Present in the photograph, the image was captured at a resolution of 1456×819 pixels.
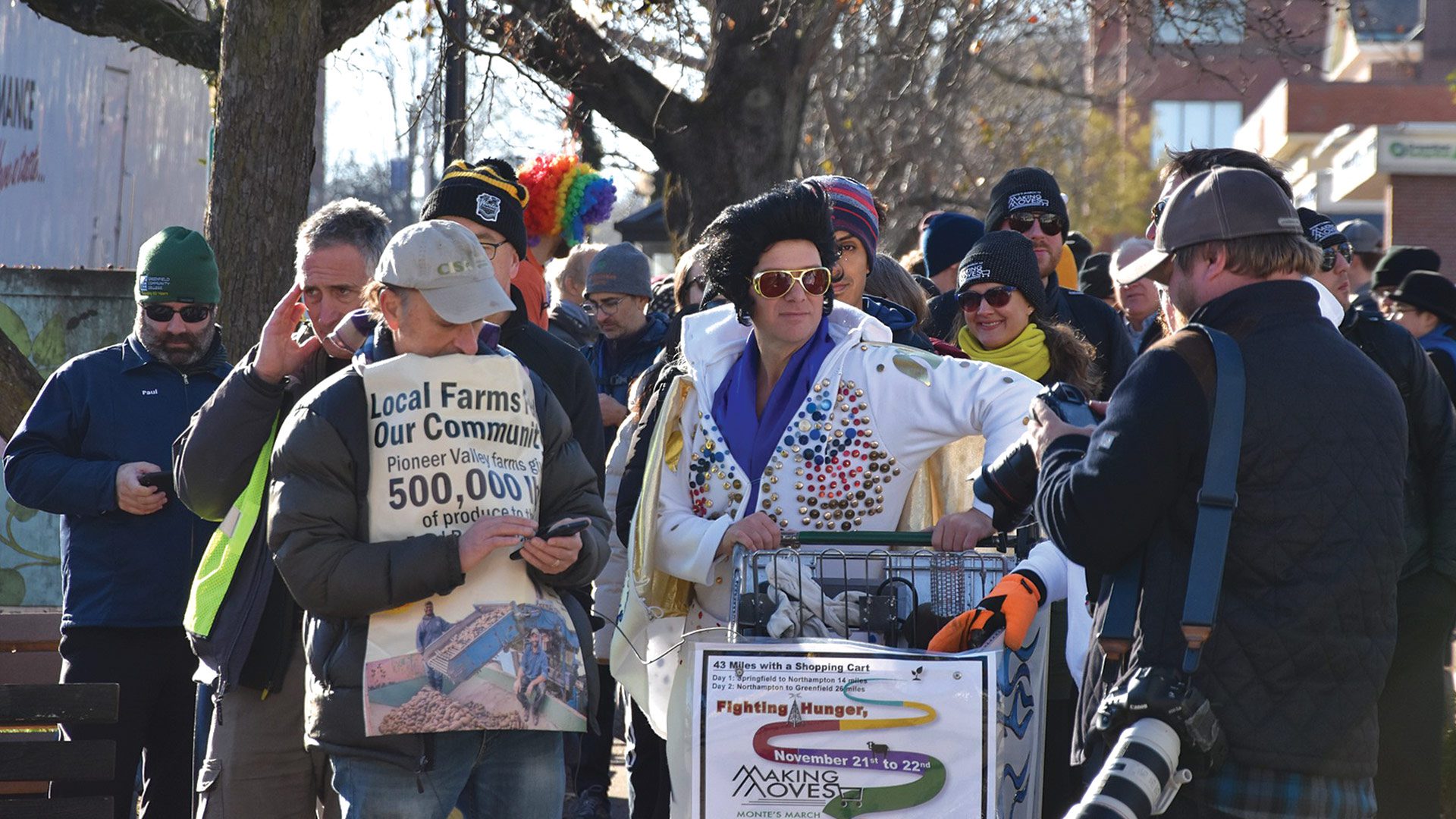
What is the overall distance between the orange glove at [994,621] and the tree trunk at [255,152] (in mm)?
4109

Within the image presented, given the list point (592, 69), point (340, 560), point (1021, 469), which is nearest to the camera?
point (340, 560)

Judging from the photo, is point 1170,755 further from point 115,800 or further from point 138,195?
point 138,195

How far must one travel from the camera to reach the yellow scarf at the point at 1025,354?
588 centimetres

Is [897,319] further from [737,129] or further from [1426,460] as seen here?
[737,129]

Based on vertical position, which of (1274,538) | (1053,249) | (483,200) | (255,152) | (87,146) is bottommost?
(1274,538)

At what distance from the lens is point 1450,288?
803 centimetres

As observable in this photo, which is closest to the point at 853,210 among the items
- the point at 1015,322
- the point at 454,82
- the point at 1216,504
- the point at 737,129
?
the point at 1015,322

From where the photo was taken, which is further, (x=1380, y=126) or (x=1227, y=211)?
(x=1380, y=126)

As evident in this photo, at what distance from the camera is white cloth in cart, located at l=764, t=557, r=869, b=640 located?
4.30 m

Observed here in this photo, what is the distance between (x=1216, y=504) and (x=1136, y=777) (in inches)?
21.9

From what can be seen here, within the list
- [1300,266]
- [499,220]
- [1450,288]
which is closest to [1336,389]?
[1300,266]

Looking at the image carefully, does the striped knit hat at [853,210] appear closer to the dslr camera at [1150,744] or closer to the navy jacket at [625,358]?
the dslr camera at [1150,744]

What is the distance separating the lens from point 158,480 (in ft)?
17.3

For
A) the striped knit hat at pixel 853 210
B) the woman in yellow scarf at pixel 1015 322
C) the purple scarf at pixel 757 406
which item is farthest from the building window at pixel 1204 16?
the purple scarf at pixel 757 406
